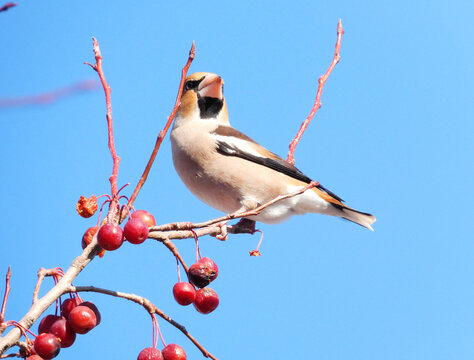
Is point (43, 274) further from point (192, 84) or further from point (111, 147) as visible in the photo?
point (192, 84)

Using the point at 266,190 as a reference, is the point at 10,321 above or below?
below

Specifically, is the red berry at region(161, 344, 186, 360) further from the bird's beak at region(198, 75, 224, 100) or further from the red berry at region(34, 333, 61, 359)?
the bird's beak at region(198, 75, 224, 100)

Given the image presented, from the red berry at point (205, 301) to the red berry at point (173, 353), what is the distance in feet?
0.83

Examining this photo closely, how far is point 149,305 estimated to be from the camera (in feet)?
5.73

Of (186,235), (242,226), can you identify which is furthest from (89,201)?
(242,226)

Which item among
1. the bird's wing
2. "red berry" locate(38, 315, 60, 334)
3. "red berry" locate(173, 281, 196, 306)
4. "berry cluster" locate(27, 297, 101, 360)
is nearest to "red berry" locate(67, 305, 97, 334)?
"berry cluster" locate(27, 297, 101, 360)

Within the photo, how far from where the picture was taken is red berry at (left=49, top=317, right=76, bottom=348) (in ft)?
5.76

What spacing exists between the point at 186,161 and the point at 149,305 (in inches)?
84.5

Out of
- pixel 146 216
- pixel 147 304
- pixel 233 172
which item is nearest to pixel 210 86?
pixel 233 172

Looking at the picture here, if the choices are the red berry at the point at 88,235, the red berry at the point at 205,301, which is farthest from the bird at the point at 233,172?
the red berry at the point at 88,235

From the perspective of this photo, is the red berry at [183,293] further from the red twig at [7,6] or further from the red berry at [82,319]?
the red twig at [7,6]

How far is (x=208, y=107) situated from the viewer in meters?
4.39

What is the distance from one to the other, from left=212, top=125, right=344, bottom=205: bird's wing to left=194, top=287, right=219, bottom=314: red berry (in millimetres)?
1890

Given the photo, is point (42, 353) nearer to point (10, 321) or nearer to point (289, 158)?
point (10, 321)
